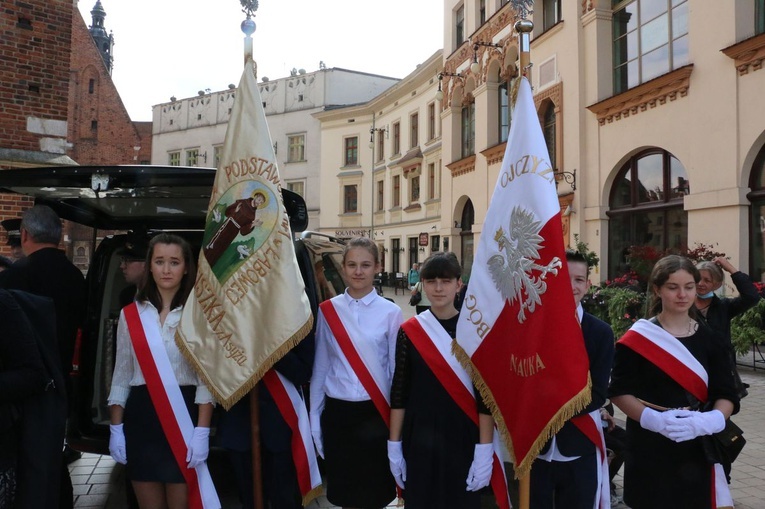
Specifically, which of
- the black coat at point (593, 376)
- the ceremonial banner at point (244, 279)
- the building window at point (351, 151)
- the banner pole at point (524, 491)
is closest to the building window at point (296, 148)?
the building window at point (351, 151)

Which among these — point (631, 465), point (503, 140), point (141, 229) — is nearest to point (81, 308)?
point (141, 229)

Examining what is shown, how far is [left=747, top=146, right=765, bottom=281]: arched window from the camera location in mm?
10555

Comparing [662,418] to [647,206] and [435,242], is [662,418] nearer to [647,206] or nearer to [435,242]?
[647,206]

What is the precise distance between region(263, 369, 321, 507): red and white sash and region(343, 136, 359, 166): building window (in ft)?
115

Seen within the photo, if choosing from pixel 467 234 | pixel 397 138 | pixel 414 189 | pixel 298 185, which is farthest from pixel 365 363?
pixel 298 185

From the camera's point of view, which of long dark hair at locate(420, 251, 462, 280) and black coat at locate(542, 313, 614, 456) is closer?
black coat at locate(542, 313, 614, 456)

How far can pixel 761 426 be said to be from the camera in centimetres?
620

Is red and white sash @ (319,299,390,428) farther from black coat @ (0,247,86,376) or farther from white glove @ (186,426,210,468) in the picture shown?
black coat @ (0,247,86,376)

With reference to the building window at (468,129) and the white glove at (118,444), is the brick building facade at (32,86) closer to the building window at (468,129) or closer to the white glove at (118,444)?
the white glove at (118,444)

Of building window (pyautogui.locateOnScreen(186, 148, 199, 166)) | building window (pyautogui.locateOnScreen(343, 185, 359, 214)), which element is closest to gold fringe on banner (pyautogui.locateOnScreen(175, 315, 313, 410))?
building window (pyautogui.locateOnScreen(343, 185, 359, 214))

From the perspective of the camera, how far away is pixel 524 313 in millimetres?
Result: 2926

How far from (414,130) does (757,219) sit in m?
22.9

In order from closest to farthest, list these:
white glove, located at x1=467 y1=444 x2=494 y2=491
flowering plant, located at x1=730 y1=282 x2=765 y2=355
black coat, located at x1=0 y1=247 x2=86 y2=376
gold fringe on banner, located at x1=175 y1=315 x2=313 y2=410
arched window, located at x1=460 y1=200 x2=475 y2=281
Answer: white glove, located at x1=467 y1=444 x2=494 y2=491
gold fringe on banner, located at x1=175 y1=315 x2=313 y2=410
black coat, located at x1=0 y1=247 x2=86 y2=376
flowering plant, located at x1=730 y1=282 x2=765 y2=355
arched window, located at x1=460 y1=200 x2=475 y2=281

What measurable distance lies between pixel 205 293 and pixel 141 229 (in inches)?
77.8
